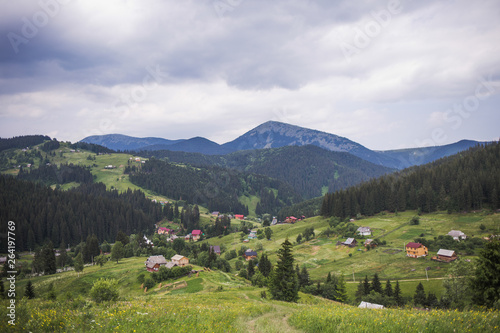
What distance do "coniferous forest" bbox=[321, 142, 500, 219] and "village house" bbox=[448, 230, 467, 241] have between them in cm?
3474

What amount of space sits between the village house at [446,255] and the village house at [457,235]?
12.8 metres

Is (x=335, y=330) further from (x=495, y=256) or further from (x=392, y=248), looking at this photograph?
(x=392, y=248)

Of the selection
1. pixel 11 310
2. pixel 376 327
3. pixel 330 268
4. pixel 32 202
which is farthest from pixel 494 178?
pixel 32 202

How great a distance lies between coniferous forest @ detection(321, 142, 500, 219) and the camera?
113606 mm

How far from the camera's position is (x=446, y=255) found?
74.9 metres

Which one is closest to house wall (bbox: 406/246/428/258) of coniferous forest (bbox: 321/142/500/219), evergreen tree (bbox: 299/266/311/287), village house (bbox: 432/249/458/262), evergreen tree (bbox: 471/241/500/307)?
village house (bbox: 432/249/458/262)

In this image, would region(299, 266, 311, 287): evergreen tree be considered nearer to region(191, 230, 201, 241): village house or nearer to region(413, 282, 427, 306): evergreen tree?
region(413, 282, 427, 306): evergreen tree

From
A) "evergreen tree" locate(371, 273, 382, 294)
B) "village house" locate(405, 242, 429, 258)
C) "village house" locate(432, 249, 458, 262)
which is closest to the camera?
"evergreen tree" locate(371, 273, 382, 294)

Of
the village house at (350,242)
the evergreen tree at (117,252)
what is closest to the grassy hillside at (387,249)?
the village house at (350,242)

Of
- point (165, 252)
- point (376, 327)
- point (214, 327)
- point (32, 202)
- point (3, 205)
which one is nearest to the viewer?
point (376, 327)

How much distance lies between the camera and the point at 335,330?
41.2ft

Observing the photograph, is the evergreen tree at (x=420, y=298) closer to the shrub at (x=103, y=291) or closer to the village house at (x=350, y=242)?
the village house at (x=350, y=242)

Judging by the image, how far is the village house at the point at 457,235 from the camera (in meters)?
85.1

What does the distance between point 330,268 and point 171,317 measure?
82.4 meters
